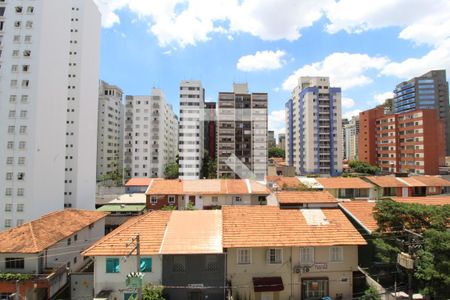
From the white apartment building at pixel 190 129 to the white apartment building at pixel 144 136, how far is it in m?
8.93

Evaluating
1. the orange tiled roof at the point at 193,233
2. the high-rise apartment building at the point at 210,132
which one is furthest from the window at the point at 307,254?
the high-rise apartment building at the point at 210,132

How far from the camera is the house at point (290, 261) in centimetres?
1923

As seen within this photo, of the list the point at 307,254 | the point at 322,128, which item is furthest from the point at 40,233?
the point at 322,128

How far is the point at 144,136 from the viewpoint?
80.9m

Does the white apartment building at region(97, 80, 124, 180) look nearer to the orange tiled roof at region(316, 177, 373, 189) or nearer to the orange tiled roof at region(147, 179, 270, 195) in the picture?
the orange tiled roof at region(147, 179, 270, 195)

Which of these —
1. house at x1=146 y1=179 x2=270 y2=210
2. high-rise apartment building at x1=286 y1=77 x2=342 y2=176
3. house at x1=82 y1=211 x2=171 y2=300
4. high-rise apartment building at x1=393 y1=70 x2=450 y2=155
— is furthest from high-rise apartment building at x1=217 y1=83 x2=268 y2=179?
high-rise apartment building at x1=393 y1=70 x2=450 y2=155

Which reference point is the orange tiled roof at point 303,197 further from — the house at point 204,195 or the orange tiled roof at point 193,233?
the orange tiled roof at point 193,233

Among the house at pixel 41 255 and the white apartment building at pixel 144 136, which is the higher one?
the white apartment building at pixel 144 136

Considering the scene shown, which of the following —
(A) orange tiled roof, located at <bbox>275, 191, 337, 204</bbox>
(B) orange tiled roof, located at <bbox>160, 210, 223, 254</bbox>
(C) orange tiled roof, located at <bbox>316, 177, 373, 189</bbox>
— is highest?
(C) orange tiled roof, located at <bbox>316, 177, 373, 189</bbox>

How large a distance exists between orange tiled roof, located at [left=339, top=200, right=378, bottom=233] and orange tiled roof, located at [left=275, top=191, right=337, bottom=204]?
23.1 feet

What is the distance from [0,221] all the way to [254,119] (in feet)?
197

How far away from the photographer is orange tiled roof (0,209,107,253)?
2184cm

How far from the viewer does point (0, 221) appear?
1494 inches

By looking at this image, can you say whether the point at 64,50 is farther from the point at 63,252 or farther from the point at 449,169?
the point at 449,169
